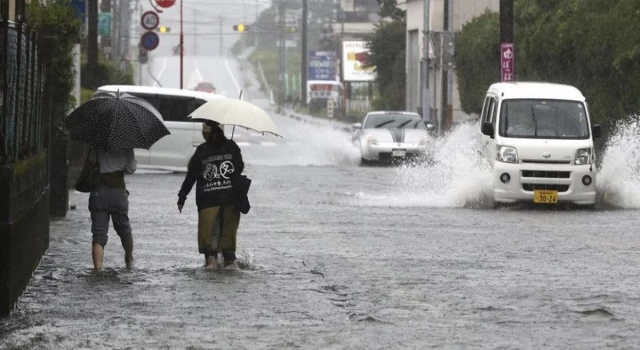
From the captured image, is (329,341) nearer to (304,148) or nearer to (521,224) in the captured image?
(521,224)

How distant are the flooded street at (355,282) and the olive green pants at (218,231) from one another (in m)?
0.24

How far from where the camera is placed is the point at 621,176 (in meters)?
25.8

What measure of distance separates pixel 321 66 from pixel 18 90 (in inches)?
3911

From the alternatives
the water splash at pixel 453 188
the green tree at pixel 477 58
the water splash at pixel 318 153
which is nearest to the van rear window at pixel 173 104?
the water splash at pixel 453 188

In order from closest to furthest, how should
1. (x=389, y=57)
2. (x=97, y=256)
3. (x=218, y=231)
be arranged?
1. (x=97, y=256)
2. (x=218, y=231)
3. (x=389, y=57)

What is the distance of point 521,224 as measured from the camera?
2064 centimetres

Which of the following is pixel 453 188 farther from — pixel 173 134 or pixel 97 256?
pixel 97 256

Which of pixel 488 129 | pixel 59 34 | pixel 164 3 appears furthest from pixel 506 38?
pixel 164 3

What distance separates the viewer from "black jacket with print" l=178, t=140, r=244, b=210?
14828 mm

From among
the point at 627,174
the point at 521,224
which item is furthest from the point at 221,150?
the point at 627,174

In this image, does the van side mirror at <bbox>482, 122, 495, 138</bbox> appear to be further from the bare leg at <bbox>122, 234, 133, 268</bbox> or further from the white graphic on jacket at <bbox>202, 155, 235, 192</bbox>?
the bare leg at <bbox>122, 234, 133, 268</bbox>

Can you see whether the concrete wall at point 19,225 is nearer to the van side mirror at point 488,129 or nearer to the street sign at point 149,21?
the van side mirror at point 488,129

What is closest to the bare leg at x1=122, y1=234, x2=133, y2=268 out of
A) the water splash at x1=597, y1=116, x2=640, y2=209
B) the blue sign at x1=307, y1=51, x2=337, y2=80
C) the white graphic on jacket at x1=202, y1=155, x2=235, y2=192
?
the white graphic on jacket at x1=202, y1=155, x2=235, y2=192

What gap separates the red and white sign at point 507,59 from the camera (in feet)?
112
